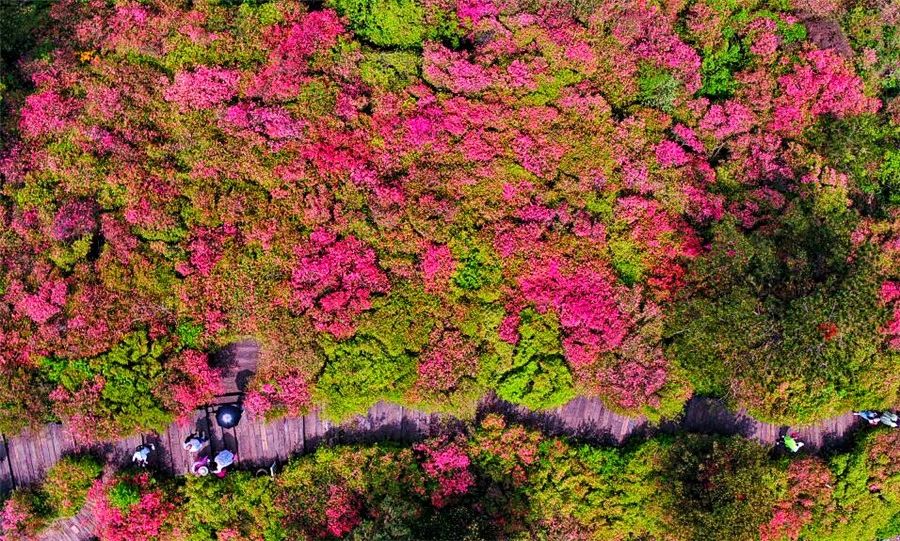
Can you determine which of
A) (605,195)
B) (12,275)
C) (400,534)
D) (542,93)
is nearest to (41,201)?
(12,275)

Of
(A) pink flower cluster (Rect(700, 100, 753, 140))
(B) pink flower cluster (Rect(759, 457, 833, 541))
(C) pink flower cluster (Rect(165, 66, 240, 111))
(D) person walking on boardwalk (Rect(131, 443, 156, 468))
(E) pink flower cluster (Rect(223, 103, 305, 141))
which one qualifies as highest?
(C) pink flower cluster (Rect(165, 66, 240, 111))

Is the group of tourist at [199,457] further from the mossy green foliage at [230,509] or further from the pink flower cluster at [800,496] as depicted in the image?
the pink flower cluster at [800,496]

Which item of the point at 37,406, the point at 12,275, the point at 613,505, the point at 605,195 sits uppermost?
the point at 605,195

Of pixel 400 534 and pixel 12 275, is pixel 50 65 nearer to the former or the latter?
pixel 12 275

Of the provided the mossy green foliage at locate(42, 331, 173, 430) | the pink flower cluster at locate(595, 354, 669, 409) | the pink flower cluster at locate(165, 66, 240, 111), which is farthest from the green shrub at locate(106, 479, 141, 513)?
the pink flower cluster at locate(595, 354, 669, 409)

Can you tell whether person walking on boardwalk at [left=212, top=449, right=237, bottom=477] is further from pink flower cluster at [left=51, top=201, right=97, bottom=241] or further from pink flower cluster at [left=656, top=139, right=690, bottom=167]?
pink flower cluster at [left=656, top=139, right=690, bottom=167]
